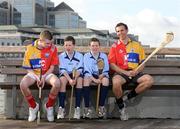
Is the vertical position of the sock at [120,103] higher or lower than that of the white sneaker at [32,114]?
higher

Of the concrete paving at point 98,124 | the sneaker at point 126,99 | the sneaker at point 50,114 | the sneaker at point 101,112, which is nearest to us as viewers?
the concrete paving at point 98,124

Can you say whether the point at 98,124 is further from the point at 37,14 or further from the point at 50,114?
the point at 37,14

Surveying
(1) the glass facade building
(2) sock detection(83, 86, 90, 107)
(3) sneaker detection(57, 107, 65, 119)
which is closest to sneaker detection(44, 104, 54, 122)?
(3) sneaker detection(57, 107, 65, 119)

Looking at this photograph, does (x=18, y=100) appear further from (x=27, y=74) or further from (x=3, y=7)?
(x=3, y=7)

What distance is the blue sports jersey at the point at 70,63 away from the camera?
8.14 meters

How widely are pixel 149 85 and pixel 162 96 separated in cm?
75

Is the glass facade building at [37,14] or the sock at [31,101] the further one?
the glass facade building at [37,14]

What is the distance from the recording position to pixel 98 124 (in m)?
7.43

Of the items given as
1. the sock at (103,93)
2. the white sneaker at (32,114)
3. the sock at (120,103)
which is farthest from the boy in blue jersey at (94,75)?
the white sneaker at (32,114)

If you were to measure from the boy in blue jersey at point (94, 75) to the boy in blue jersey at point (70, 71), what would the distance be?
0.32ft

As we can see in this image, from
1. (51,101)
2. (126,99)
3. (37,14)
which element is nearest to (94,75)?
(126,99)

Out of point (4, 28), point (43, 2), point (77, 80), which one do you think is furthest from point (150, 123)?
point (43, 2)

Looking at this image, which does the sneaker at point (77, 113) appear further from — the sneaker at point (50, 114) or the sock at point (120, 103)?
the sock at point (120, 103)

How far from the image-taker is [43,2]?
163625 mm
